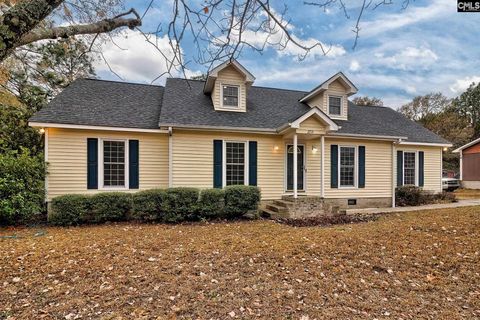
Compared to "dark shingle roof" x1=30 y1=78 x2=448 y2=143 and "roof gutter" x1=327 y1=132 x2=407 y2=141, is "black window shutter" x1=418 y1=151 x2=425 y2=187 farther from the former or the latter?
"roof gutter" x1=327 y1=132 x2=407 y2=141

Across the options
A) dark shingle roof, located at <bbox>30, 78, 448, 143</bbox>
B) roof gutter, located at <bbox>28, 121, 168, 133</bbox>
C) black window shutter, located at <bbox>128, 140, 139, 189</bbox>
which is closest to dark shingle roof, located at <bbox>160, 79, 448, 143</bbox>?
dark shingle roof, located at <bbox>30, 78, 448, 143</bbox>

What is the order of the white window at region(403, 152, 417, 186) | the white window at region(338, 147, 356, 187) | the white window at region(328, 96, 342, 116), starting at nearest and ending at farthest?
the white window at region(338, 147, 356, 187), the white window at region(328, 96, 342, 116), the white window at region(403, 152, 417, 186)

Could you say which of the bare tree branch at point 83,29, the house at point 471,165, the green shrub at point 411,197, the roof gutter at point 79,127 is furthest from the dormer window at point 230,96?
the house at point 471,165

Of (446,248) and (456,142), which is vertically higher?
(456,142)

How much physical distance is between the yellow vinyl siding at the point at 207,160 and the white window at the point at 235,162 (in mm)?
306

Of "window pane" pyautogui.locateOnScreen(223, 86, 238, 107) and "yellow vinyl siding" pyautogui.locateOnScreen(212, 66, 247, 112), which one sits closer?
"yellow vinyl siding" pyautogui.locateOnScreen(212, 66, 247, 112)

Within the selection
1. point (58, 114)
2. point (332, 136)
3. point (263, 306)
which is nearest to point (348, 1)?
point (263, 306)

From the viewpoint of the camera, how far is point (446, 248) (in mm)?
5578

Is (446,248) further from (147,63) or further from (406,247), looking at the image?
(147,63)

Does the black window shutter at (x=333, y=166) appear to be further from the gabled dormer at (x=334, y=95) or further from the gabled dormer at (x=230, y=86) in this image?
the gabled dormer at (x=230, y=86)

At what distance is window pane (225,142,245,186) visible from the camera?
1055 cm

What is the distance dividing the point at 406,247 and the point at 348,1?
16.5 ft

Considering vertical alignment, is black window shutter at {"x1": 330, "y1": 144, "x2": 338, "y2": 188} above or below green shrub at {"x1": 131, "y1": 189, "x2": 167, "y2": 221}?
above

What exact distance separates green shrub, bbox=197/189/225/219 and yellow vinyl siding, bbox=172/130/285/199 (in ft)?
4.15
